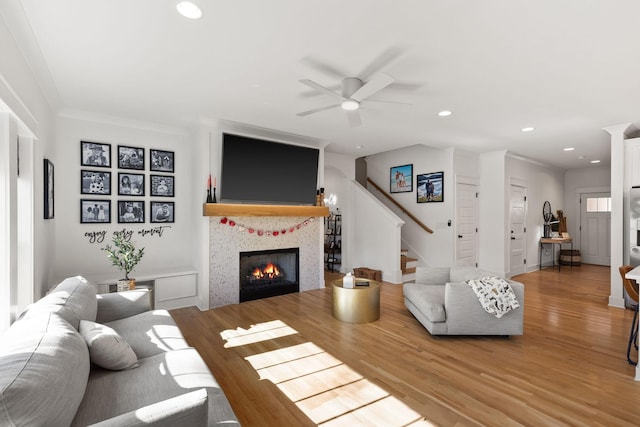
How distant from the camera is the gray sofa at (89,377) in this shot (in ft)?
3.72

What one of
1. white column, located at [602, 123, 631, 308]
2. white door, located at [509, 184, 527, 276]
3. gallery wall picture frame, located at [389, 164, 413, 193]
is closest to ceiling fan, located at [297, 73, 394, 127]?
gallery wall picture frame, located at [389, 164, 413, 193]

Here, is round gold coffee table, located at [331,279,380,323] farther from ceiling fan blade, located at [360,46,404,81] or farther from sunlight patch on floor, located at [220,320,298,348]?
ceiling fan blade, located at [360,46,404,81]

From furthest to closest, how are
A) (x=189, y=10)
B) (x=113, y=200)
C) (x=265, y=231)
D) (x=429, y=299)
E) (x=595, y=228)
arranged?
(x=595, y=228) → (x=265, y=231) → (x=113, y=200) → (x=429, y=299) → (x=189, y=10)

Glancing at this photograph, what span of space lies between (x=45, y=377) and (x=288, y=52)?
2410 millimetres

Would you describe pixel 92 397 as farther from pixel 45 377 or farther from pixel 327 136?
pixel 327 136

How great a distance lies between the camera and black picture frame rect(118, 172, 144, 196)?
14.0 feet

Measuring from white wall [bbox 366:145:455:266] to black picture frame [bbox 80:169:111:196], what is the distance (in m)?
5.28

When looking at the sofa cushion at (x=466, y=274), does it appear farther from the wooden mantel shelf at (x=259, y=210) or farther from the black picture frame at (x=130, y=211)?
the black picture frame at (x=130, y=211)

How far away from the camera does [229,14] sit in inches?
79.5

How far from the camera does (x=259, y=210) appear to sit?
182 inches

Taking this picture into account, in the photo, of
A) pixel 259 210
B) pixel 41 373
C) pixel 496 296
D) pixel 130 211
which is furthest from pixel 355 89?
pixel 130 211

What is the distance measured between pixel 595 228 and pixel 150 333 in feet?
33.7

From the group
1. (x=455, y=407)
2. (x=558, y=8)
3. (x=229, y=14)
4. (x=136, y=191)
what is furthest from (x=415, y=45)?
(x=136, y=191)

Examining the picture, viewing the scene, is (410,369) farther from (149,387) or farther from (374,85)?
(374,85)
